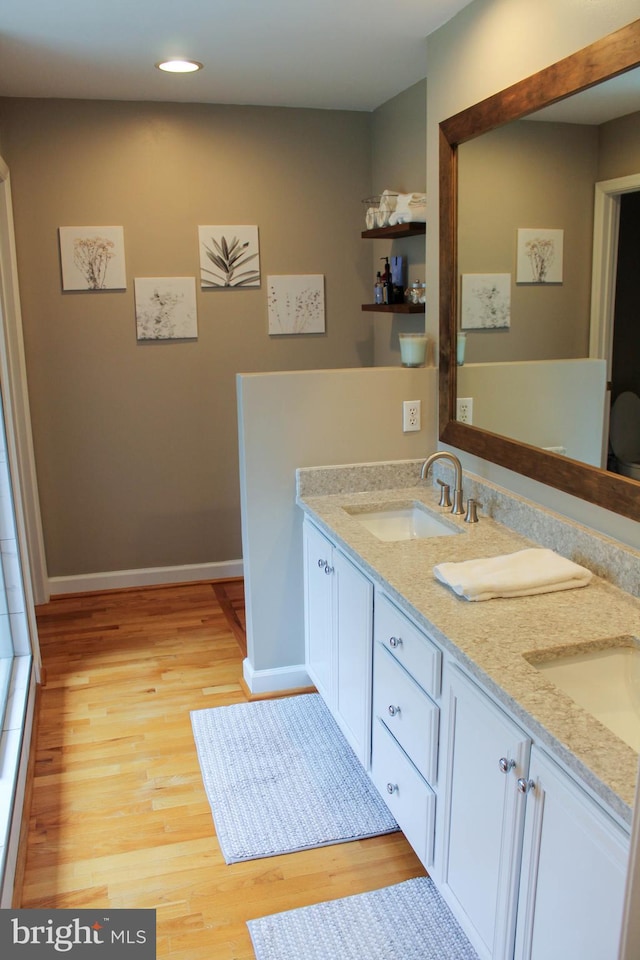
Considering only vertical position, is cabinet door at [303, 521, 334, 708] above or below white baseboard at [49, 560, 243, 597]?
above

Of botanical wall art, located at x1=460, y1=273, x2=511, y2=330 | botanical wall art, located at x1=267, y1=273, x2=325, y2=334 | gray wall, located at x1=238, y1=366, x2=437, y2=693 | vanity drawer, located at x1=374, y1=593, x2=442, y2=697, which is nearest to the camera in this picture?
vanity drawer, located at x1=374, y1=593, x2=442, y2=697

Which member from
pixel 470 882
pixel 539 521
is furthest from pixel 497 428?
pixel 470 882

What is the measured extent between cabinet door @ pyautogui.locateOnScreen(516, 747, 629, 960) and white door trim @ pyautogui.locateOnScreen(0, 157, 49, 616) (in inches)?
89.9

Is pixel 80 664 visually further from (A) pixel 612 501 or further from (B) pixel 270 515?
(A) pixel 612 501

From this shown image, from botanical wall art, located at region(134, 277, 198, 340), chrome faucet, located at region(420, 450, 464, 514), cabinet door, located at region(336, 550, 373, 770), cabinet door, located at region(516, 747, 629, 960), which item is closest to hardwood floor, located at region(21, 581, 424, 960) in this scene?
cabinet door, located at region(336, 550, 373, 770)

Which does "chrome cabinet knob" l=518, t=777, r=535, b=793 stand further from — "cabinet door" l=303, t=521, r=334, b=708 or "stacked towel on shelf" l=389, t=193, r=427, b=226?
"stacked towel on shelf" l=389, t=193, r=427, b=226

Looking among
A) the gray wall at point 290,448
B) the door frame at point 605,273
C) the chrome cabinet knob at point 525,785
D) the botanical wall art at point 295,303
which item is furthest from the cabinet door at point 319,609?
the botanical wall art at point 295,303

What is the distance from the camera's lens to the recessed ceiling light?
321 centimetres

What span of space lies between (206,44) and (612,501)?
7.45ft

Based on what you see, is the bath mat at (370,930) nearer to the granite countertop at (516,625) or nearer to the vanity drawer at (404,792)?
the vanity drawer at (404,792)

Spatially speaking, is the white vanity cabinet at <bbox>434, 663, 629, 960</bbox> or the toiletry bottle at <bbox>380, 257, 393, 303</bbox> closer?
the white vanity cabinet at <bbox>434, 663, 629, 960</bbox>

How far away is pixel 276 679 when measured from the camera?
3172mm

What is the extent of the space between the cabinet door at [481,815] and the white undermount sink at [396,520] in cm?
105

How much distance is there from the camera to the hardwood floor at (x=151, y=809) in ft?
6.91
